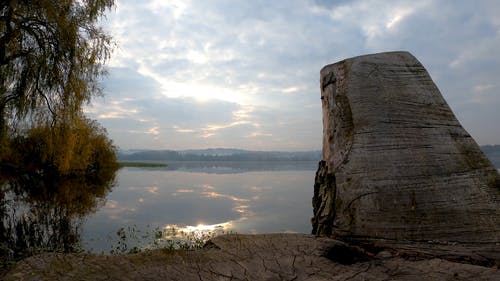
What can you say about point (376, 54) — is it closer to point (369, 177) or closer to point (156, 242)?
point (369, 177)

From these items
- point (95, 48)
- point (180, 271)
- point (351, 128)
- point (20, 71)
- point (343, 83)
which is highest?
point (95, 48)

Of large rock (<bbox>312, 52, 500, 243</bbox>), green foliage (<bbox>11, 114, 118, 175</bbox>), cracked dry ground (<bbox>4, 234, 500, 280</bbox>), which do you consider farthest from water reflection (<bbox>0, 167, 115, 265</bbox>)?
large rock (<bbox>312, 52, 500, 243</bbox>)

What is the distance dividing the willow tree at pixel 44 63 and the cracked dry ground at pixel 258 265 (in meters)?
9.84

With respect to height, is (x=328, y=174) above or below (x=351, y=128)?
below

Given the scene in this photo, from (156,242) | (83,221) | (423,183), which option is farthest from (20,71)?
(423,183)

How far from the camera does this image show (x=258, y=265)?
1.38m

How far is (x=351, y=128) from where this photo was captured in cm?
230

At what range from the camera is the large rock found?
1850mm

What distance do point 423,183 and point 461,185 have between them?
0.23 metres

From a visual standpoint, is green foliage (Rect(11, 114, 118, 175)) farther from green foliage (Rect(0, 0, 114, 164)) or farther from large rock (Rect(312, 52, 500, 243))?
large rock (Rect(312, 52, 500, 243))

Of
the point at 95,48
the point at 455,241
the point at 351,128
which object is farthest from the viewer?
the point at 95,48

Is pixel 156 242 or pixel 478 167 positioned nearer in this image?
pixel 478 167

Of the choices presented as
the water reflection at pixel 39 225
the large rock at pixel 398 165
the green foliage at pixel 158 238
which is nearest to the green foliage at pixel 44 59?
the water reflection at pixel 39 225

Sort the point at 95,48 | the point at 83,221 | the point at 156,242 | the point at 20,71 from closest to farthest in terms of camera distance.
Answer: the point at 156,242 → the point at 83,221 → the point at 20,71 → the point at 95,48
